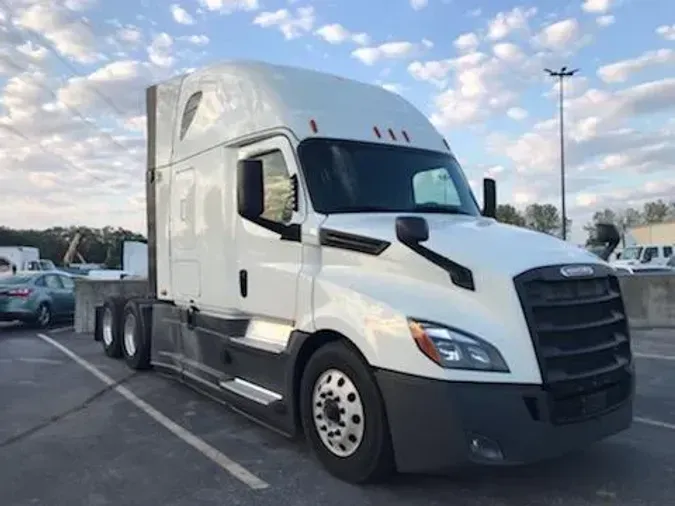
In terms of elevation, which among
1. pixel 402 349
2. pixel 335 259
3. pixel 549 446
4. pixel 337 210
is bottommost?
pixel 549 446

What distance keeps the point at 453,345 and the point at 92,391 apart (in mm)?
5636

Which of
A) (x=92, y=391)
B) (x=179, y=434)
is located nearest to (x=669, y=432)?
(x=179, y=434)

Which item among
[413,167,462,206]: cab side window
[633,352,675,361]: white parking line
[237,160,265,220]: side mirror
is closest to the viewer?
[237,160,265,220]: side mirror

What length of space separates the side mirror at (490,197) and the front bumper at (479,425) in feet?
10.4

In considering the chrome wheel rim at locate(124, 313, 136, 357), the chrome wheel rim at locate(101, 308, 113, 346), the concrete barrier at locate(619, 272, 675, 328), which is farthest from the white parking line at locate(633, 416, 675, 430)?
the concrete barrier at locate(619, 272, 675, 328)

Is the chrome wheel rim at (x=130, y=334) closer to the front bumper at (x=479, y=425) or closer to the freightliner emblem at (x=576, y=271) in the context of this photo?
the front bumper at (x=479, y=425)

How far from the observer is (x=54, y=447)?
5.97m

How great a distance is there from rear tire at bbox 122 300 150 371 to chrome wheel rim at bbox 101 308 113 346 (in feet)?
2.39

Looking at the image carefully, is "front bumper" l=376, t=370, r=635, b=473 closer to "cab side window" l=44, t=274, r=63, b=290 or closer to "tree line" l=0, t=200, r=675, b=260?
"cab side window" l=44, t=274, r=63, b=290

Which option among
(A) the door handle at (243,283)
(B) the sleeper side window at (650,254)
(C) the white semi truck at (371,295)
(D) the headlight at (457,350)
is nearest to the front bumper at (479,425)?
(C) the white semi truck at (371,295)

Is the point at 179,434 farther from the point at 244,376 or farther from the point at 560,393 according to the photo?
the point at 560,393

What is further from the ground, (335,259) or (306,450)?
(335,259)

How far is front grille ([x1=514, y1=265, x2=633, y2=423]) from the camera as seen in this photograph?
4.46 metres

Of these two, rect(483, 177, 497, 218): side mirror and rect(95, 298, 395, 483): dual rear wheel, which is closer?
rect(95, 298, 395, 483): dual rear wheel
